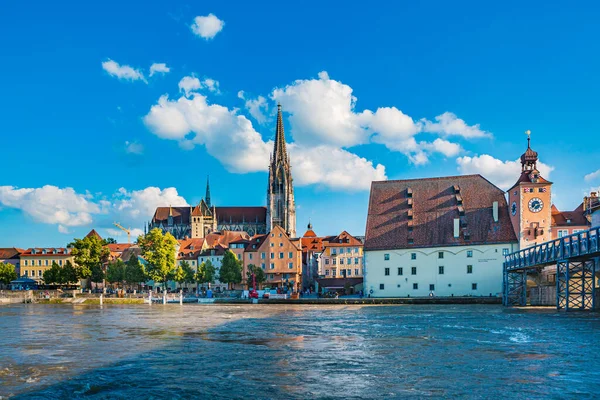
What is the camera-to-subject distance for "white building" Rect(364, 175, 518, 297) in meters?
81.4

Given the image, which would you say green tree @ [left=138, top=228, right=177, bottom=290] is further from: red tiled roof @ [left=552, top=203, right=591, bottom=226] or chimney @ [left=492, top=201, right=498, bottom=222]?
red tiled roof @ [left=552, top=203, right=591, bottom=226]

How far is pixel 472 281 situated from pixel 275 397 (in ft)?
227

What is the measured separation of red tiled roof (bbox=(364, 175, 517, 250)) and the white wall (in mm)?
1111

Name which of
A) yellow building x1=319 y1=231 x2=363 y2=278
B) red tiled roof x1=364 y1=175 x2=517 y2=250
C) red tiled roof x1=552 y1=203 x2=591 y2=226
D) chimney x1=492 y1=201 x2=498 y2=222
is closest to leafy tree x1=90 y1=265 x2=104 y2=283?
yellow building x1=319 y1=231 x2=363 y2=278

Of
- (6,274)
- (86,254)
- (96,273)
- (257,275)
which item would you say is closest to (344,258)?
(257,275)

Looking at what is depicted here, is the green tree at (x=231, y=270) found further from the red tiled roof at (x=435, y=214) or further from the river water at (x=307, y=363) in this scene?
the river water at (x=307, y=363)

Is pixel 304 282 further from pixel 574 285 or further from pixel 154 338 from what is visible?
pixel 154 338

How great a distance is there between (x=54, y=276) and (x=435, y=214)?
75927 mm

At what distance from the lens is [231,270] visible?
111 meters

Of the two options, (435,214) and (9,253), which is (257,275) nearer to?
(435,214)

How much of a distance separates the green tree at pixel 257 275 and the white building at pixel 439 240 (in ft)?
97.5

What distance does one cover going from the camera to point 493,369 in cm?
2128

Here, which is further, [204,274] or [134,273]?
[204,274]

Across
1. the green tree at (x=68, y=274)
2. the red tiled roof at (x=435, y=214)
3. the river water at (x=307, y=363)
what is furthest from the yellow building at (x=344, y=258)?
the river water at (x=307, y=363)
